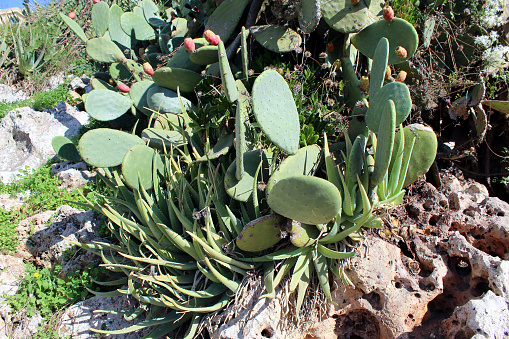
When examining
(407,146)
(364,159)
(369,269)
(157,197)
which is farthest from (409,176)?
(157,197)

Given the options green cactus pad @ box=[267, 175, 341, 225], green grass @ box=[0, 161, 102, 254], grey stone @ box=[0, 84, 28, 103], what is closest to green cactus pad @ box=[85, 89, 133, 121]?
green grass @ box=[0, 161, 102, 254]

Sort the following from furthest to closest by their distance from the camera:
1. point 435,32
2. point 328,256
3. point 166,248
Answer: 1. point 435,32
2. point 166,248
3. point 328,256

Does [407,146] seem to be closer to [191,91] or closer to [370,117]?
[370,117]

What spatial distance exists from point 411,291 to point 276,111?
1239mm

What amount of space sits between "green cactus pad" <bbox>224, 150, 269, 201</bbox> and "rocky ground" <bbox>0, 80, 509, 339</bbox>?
0.48 meters

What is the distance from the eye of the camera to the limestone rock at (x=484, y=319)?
149 cm

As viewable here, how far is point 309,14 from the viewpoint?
229 cm

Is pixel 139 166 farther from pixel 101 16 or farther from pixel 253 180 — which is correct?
pixel 101 16

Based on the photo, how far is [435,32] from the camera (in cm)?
279

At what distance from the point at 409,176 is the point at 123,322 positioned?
1989 millimetres

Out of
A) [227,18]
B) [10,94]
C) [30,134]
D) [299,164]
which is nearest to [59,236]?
[30,134]

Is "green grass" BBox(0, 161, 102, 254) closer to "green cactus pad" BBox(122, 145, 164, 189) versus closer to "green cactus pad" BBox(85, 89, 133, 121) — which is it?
"green cactus pad" BBox(85, 89, 133, 121)

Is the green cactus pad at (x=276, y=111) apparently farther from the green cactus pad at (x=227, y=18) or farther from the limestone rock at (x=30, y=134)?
the limestone rock at (x=30, y=134)

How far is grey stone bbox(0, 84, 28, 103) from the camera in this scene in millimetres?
5383
